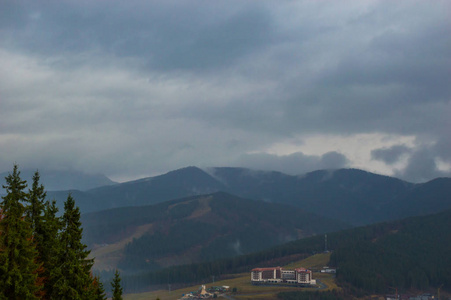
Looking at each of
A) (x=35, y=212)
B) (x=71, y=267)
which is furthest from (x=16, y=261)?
(x=35, y=212)

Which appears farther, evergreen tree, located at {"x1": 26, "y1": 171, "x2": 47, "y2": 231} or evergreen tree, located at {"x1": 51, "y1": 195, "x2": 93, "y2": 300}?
evergreen tree, located at {"x1": 26, "y1": 171, "x2": 47, "y2": 231}

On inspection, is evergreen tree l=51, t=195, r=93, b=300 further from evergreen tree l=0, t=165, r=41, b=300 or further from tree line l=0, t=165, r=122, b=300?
evergreen tree l=0, t=165, r=41, b=300

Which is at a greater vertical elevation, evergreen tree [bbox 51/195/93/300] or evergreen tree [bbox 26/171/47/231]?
evergreen tree [bbox 26/171/47/231]

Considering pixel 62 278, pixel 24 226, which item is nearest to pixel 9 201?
pixel 24 226

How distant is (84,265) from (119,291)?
974cm

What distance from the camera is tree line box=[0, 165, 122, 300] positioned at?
54.3 metres

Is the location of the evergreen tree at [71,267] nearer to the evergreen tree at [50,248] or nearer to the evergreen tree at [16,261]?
the evergreen tree at [50,248]

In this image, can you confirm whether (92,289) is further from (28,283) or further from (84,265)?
(28,283)

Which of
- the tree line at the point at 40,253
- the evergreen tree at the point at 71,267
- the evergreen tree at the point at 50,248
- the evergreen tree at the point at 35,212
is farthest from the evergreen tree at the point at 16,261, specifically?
the evergreen tree at the point at 35,212

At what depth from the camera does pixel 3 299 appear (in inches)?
2074

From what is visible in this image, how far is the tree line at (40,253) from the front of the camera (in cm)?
5434

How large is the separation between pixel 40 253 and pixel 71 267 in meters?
11.9

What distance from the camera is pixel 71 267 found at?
59.7 m

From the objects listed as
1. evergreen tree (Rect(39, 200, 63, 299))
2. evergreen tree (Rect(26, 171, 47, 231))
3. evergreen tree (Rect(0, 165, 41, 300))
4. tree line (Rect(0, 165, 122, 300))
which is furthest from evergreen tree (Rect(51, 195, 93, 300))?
evergreen tree (Rect(26, 171, 47, 231))
